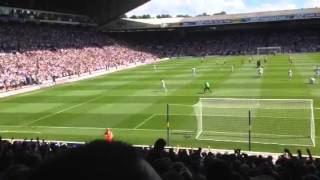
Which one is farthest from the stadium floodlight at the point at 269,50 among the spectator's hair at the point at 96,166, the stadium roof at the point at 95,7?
the spectator's hair at the point at 96,166

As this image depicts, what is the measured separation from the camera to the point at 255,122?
2784 centimetres

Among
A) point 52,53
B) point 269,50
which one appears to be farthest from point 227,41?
point 52,53

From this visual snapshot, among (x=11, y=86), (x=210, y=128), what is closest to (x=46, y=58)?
(x=11, y=86)

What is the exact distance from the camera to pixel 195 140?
25.6 metres

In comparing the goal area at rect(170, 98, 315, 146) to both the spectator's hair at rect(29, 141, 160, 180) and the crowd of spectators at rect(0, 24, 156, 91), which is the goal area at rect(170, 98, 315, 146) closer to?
the spectator's hair at rect(29, 141, 160, 180)

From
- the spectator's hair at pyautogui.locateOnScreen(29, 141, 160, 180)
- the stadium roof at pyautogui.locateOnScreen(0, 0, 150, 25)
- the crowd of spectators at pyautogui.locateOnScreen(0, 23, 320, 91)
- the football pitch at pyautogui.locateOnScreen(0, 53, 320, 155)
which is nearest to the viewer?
the spectator's hair at pyautogui.locateOnScreen(29, 141, 160, 180)

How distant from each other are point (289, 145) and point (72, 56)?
59547mm

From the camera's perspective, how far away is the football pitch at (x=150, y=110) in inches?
1034

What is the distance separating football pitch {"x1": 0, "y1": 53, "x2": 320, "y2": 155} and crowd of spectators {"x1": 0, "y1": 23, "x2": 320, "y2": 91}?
31.3ft

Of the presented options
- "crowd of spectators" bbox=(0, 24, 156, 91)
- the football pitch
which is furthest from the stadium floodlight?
the football pitch

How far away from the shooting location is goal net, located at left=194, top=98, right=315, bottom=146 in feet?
82.3

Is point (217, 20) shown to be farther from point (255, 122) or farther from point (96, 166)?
point (96, 166)

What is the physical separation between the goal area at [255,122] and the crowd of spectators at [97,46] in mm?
28604

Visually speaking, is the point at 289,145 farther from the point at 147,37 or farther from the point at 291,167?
the point at 147,37
